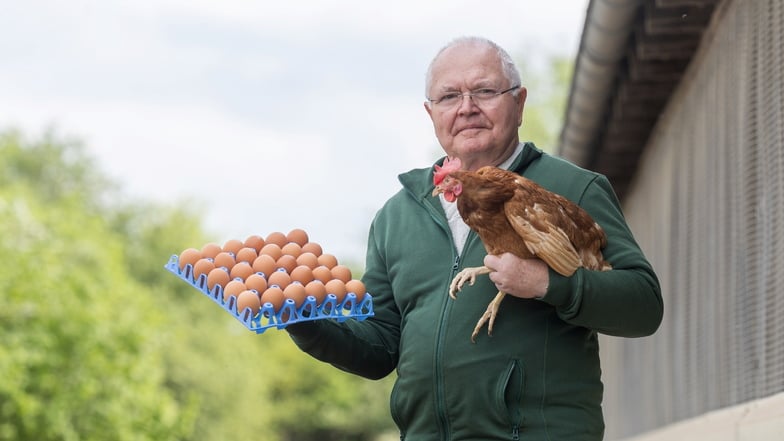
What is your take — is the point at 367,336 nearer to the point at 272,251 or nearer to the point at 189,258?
the point at 272,251

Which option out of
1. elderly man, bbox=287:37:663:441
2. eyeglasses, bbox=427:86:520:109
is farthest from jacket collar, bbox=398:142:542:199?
eyeglasses, bbox=427:86:520:109

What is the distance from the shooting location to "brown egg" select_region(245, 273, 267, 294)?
9.66 ft

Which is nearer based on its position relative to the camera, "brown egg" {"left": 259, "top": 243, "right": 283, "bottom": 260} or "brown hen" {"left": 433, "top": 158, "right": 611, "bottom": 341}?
"brown hen" {"left": 433, "top": 158, "right": 611, "bottom": 341}

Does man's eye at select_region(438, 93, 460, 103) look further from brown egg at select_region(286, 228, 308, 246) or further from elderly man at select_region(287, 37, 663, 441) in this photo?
brown egg at select_region(286, 228, 308, 246)

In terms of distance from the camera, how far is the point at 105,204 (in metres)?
49.9

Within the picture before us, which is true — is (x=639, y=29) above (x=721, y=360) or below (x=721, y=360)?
above

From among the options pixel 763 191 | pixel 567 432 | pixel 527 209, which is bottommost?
pixel 567 432

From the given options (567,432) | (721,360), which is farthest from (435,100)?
(721,360)

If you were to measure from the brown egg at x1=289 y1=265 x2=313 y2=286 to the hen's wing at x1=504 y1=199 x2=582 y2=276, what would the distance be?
1.95ft

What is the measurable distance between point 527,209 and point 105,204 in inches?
1921

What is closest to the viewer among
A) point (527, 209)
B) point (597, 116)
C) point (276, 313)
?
point (527, 209)

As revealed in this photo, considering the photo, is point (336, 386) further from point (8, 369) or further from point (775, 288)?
point (775, 288)

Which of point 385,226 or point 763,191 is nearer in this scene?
point 385,226

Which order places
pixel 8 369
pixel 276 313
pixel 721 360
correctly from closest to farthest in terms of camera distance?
pixel 276 313
pixel 721 360
pixel 8 369
